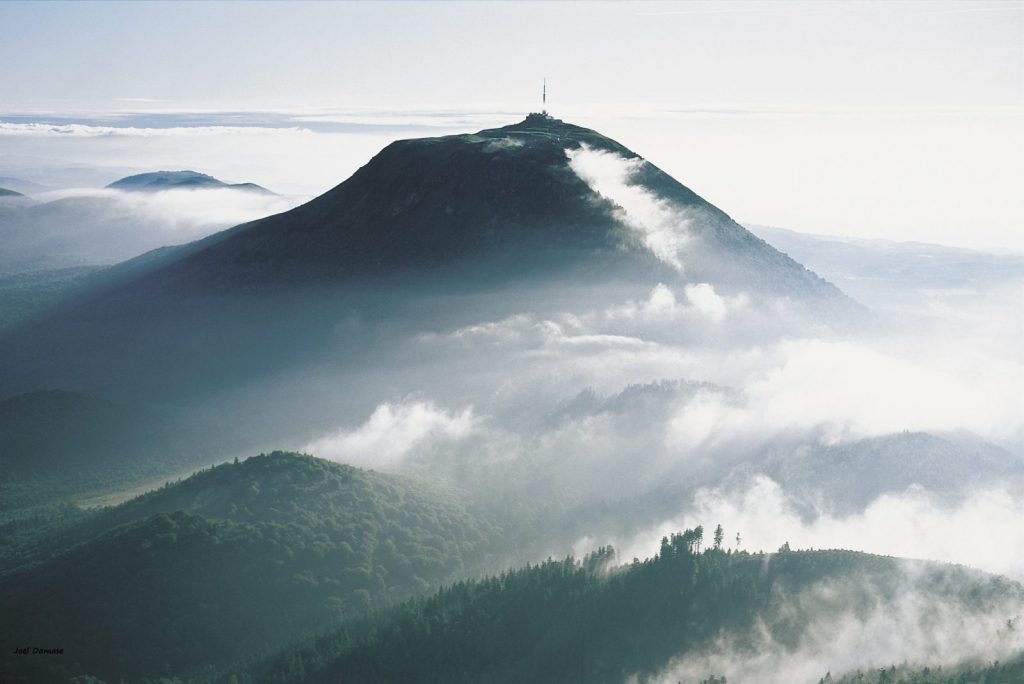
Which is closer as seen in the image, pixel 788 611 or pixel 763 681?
pixel 763 681

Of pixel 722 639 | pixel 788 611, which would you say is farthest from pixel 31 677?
pixel 788 611

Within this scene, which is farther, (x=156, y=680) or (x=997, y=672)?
(x=156, y=680)

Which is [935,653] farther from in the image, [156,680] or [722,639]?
[156,680]

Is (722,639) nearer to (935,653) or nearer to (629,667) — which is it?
(629,667)

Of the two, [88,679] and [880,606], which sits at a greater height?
[880,606]

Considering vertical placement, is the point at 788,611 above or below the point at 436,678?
above

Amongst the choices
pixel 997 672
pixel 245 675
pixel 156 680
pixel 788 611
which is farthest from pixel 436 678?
pixel 997 672

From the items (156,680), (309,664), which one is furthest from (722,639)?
(156,680)

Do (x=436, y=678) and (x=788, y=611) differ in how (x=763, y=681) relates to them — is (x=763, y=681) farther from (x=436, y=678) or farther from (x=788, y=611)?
(x=436, y=678)
